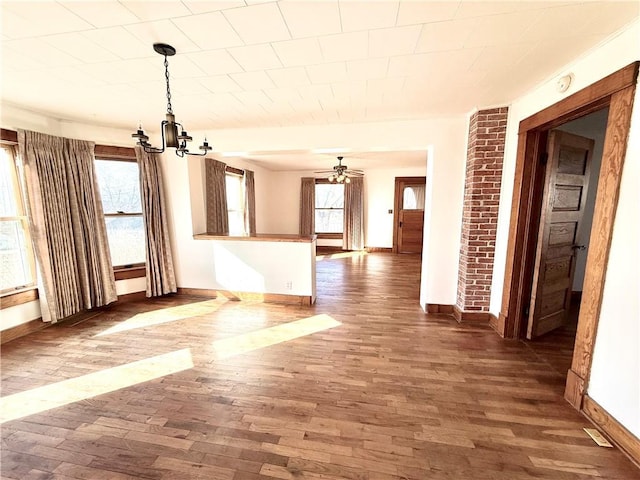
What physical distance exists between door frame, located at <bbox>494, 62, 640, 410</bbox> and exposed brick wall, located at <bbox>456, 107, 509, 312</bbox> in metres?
0.26

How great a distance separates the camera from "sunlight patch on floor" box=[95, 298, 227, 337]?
3.11m

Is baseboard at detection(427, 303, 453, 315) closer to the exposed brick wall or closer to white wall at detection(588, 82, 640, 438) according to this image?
the exposed brick wall

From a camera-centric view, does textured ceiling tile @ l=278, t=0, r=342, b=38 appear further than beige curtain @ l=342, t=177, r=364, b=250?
No

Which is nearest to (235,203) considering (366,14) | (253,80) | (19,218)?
(19,218)

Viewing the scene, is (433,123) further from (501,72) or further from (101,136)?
(101,136)

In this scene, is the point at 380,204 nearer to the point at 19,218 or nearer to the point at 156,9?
the point at 156,9

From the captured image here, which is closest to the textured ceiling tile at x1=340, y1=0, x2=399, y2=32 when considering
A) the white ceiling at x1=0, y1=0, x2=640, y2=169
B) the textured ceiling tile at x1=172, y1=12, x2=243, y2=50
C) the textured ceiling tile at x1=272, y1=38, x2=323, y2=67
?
the white ceiling at x1=0, y1=0, x2=640, y2=169

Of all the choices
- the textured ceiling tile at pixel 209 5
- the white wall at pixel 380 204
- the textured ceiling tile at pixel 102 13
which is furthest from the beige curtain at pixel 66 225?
the white wall at pixel 380 204

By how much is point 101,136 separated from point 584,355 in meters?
5.46

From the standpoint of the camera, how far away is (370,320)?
3285 mm

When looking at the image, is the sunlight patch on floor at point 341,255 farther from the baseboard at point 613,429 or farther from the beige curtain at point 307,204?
the baseboard at point 613,429

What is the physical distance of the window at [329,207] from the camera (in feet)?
25.8

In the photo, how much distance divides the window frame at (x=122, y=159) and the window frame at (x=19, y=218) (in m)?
0.75

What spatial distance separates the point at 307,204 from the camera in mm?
7820
